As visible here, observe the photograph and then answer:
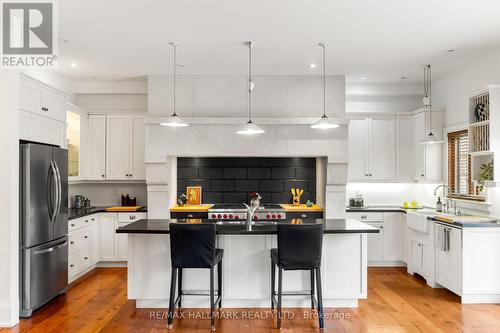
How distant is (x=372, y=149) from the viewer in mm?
6375

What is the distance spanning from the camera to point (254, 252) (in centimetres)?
409

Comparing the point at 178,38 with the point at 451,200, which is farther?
the point at 451,200

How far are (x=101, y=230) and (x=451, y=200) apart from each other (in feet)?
17.2

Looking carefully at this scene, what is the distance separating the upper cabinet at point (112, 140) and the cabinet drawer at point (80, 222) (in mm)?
818

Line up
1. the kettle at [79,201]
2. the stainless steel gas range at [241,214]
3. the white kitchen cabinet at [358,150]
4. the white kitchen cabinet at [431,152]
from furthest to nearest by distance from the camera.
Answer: the white kitchen cabinet at [358,150] < the kettle at [79,201] < the white kitchen cabinet at [431,152] < the stainless steel gas range at [241,214]

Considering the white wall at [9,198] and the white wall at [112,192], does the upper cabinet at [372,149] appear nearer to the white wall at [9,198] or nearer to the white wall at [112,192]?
the white wall at [112,192]

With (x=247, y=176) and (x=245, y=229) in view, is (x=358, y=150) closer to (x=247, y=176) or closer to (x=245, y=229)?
(x=247, y=176)

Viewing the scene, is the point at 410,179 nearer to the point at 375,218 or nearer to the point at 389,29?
the point at 375,218

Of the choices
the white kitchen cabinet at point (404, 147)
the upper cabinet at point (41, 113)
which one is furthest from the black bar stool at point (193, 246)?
the white kitchen cabinet at point (404, 147)

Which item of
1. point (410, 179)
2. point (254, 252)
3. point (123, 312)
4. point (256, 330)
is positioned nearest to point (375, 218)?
point (410, 179)

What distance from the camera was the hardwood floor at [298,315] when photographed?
3646 millimetres

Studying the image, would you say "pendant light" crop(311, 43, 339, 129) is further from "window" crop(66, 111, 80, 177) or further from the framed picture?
"window" crop(66, 111, 80, 177)

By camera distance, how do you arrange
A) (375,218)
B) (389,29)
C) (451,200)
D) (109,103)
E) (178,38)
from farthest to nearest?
(109,103) < (375,218) < (451,200) < (178,38) < (389,29)

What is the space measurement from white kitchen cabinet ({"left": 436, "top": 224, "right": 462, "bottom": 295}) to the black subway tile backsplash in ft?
7.26
